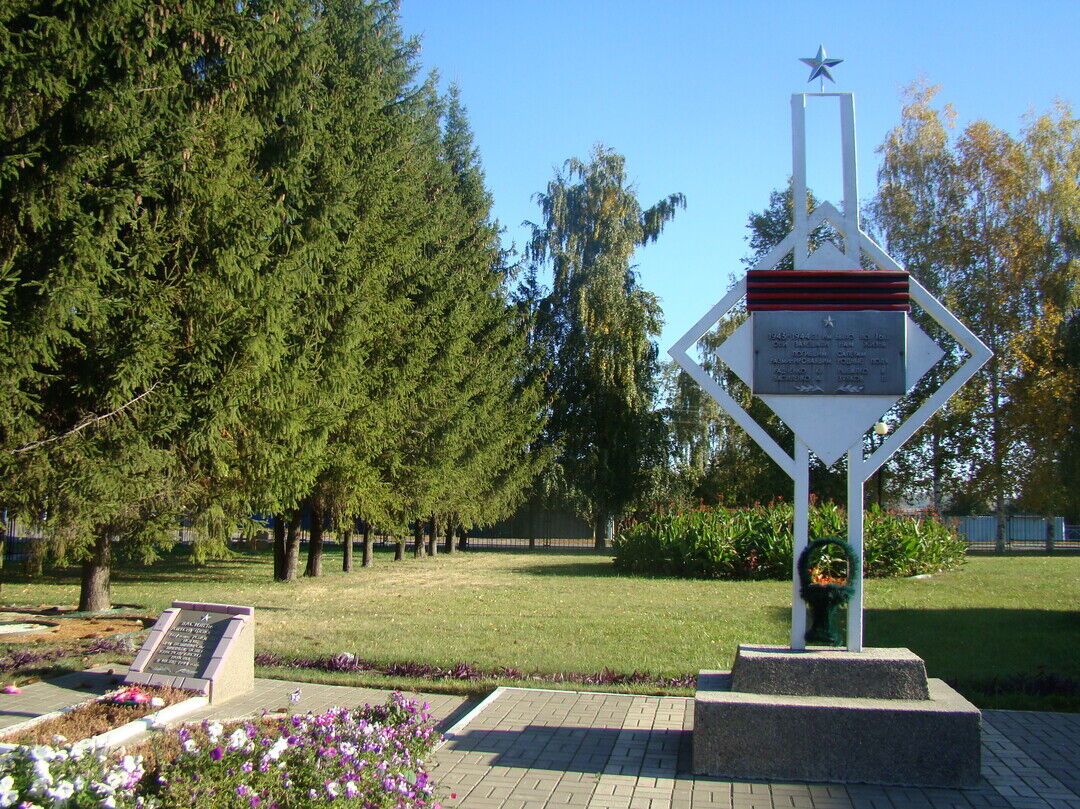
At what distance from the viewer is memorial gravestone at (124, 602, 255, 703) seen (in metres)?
7.85

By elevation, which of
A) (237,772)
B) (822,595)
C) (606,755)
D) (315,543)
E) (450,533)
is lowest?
(606,755)

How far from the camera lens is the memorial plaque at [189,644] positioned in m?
7.98

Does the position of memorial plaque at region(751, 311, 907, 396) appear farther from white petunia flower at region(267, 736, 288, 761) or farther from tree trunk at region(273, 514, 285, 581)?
tree trunk at region(273, 514, 285, 581)

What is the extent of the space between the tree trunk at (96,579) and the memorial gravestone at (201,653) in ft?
19.4

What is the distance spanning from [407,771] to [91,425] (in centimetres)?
707

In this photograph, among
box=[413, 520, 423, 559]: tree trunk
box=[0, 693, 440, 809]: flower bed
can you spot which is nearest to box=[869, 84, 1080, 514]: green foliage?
box=[413, 520, 423, 559]: tree trunk

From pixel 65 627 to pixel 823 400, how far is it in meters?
9.73

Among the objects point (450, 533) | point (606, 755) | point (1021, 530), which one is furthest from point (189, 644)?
point (1021, 530)

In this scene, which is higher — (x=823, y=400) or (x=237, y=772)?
(x=823, y=400)

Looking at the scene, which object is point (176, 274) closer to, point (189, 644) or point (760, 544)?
point (189, 644)

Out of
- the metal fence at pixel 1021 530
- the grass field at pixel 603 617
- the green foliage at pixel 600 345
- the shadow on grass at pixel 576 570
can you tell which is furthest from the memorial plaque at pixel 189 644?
the metal fence at pixel 1021 530

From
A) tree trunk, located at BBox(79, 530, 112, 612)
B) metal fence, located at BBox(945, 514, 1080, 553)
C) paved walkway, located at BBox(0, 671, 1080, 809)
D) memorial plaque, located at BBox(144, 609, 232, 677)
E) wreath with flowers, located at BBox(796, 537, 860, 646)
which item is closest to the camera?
paved walkway, located at BBox(0, 671, 1080, 809)

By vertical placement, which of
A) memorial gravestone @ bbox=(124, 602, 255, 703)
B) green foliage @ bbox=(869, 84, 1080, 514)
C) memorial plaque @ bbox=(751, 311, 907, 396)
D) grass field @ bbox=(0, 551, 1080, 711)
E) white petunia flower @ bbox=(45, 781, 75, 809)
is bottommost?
grass field @ bbox=(0, 551, 1080, 711)

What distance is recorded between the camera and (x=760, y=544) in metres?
22.2
